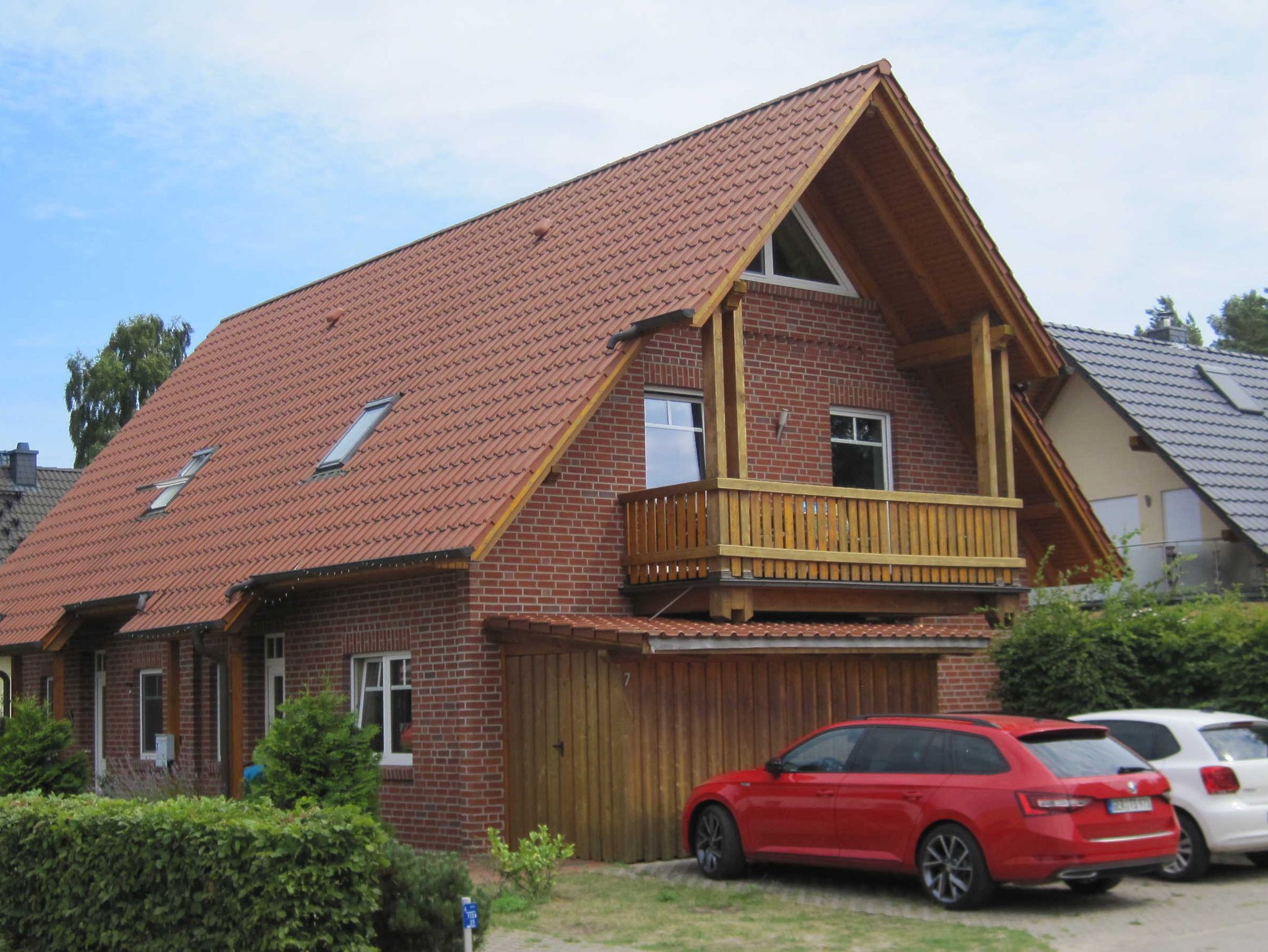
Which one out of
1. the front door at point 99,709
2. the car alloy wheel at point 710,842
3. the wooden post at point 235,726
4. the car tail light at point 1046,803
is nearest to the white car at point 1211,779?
the car tail light at point 1046,803

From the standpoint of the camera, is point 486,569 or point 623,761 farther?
point 486,569

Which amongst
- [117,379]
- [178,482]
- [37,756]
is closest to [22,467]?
[117,379]

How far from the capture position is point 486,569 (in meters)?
15.9

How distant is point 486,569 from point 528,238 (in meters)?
6.87

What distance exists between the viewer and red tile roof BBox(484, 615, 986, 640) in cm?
1434

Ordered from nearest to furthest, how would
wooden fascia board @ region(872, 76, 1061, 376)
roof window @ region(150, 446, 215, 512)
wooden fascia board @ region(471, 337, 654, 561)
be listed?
wooden fascia board @ region(471, 337, 654, 561) → wooden fascia board @ region(872, 76, 1061, 376) → roof window @ region(150, 446, 215, 512)

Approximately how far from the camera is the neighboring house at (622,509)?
1551 cm

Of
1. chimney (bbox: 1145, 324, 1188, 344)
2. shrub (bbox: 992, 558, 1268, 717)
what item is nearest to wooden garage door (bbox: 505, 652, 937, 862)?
shrub (bbox: 992, 558, 1268, 717)

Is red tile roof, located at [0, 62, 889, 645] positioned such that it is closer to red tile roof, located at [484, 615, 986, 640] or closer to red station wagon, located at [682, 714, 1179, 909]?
red tile roof, located at [484, 615, 986, 640]

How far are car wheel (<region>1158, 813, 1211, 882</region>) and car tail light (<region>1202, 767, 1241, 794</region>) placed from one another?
315 millimetres

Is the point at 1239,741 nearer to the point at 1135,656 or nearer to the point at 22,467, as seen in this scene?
the point at 1135,656

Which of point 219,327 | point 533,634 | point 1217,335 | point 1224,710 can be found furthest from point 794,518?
point 1217,335

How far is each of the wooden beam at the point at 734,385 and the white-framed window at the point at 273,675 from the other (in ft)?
20.6

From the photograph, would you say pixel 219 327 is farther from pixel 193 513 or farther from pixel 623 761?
pixel 623 761
